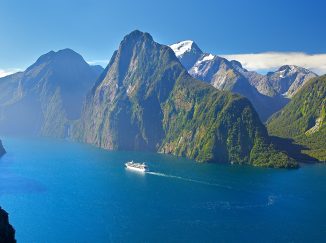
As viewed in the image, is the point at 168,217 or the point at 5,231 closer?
the point at 5,231

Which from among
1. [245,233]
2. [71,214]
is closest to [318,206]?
[245,233]

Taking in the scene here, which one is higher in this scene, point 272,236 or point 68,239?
point 272,236

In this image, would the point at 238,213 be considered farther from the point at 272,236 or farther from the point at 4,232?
the point at 4,232

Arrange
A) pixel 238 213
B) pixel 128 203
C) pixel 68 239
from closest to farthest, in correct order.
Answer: pixel 68 239 < pixel 238 213 < pixel 128 203

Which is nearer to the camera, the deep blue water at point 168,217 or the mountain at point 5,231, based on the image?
the mountain at point 5,231

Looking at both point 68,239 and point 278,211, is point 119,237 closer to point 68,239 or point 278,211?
point 68,239

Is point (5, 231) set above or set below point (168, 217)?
above


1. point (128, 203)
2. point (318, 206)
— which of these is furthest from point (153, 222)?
point (318, 206)

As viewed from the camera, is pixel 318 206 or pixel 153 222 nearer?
pixel 153 222

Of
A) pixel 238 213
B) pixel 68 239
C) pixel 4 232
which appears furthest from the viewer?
pixel 238 213

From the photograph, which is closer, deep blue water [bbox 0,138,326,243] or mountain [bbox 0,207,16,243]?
mountain [bbox 0,207,16,243]
